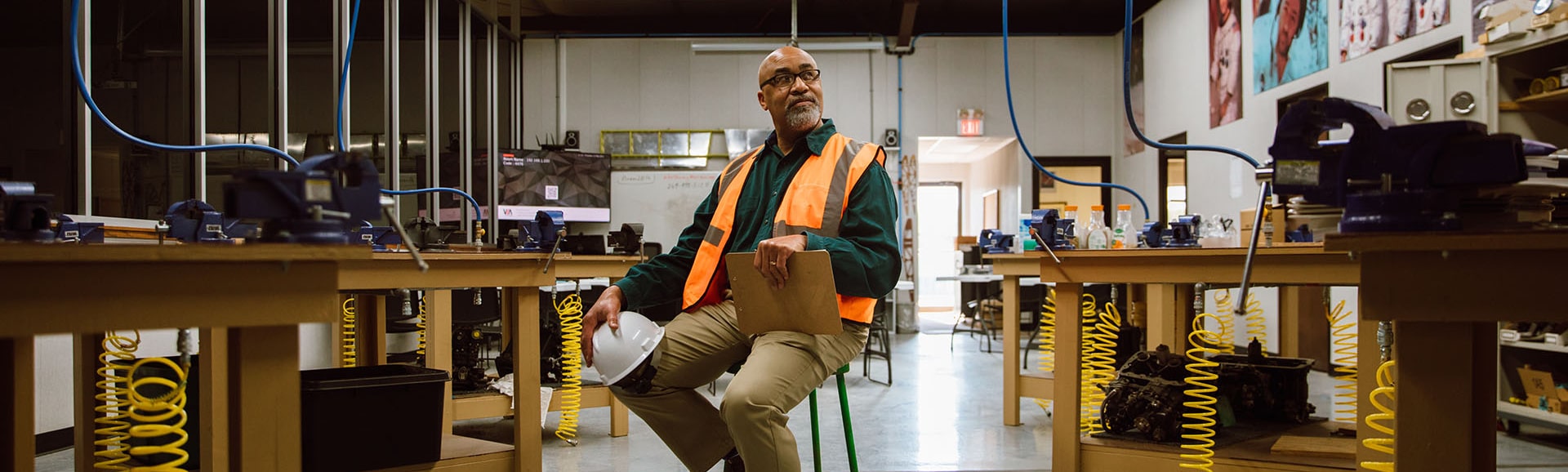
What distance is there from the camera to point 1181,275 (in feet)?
7.57

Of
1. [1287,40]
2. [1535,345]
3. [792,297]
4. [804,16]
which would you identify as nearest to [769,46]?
[804,16]

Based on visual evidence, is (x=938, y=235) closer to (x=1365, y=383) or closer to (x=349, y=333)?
(x=349, y=333)

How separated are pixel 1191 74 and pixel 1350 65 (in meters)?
2.28

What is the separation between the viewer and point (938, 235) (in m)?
14.4

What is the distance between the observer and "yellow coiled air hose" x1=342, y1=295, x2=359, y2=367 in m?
3.57

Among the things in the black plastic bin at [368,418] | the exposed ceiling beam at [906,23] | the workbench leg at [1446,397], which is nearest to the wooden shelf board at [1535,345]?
the workbench leg at [1446,397]

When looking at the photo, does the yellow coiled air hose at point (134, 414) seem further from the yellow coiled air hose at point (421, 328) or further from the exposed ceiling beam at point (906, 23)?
the exposed ceiling beam at point (906, 23)

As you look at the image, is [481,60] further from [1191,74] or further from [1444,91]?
[1444,91]

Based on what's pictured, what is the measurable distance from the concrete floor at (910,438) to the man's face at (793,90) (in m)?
1.38

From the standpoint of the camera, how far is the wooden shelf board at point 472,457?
2.34m

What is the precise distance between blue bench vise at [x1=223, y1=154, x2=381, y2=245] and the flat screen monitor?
7.61 meters

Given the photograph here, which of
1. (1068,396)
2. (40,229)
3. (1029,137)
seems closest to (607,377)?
(40,229)

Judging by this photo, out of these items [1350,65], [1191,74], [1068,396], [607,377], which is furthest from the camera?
[1191,74]

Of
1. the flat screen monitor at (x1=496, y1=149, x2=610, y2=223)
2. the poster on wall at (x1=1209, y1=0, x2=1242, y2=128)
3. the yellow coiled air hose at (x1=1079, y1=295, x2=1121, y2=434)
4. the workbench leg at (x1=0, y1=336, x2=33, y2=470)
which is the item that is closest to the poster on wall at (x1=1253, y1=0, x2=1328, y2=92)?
the poster on wall at (x1=1209, y1=0, x2=1242, y2=128)
